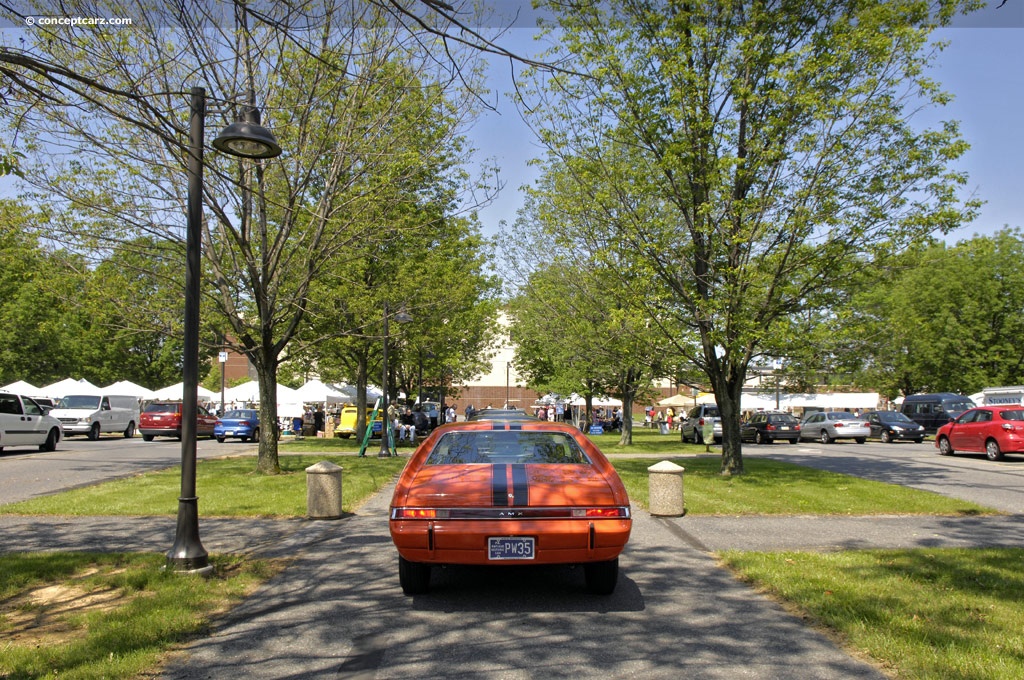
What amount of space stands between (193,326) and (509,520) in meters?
3.79

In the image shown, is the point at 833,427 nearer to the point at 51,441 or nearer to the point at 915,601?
the point at 51,441

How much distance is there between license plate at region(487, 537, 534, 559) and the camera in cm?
578

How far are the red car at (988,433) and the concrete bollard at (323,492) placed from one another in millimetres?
19248

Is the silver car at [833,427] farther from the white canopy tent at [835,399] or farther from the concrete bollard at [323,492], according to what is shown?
the concrete bollard at [323,492]

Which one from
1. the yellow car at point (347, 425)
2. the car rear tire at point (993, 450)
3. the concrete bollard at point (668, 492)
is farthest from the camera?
the yellow car at point (347, 425)

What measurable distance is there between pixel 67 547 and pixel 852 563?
7.91m

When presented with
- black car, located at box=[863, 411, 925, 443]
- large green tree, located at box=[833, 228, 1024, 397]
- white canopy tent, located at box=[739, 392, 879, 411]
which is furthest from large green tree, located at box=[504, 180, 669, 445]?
white canopy tent, located at box=[739, 392, 879, 411]

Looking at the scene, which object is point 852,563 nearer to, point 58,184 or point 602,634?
point 602,634

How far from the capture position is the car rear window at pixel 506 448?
693cm

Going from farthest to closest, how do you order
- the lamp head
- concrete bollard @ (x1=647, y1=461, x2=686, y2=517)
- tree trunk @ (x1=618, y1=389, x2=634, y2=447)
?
Result: 1. tree trunk @ (x1=618, y1=389, x2=634, y2=447)
2. concrete bollard @ (x1=647, y1=461, x2=686, y2=517)
3. the lamp head

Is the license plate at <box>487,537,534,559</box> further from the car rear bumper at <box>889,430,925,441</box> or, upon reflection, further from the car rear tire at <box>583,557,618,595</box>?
the car rear bumper at <box>889,430,925,441</box>

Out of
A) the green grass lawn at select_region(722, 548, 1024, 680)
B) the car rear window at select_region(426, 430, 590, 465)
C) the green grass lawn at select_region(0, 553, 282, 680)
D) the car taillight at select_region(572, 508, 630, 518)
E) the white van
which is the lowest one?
the green grass lawn at select_region(722, 548, 1024, 680)

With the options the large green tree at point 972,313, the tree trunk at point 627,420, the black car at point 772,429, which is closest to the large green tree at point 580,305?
the tree trunk at point 627,420

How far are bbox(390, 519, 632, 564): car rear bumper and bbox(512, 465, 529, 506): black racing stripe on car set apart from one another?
158 millimetres
